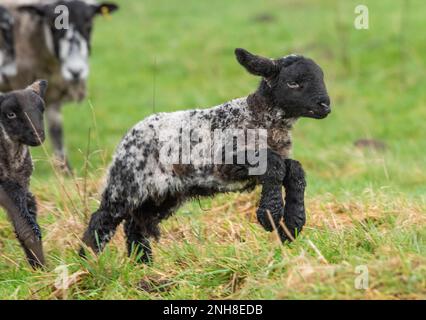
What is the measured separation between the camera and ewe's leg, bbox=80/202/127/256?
661 cm

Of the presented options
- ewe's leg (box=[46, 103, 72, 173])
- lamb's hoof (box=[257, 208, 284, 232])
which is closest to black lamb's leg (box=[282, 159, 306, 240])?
lamb's hoof (box=[257, 208, 284, 232])

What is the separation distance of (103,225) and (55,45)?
20.0 feet

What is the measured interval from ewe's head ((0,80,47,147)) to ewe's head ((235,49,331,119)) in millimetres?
1699

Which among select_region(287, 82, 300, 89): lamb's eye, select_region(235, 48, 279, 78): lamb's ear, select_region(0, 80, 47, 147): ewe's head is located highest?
select_region(235, 48, 279, 78): lamb's ear

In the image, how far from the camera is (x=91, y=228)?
6680 millimetres

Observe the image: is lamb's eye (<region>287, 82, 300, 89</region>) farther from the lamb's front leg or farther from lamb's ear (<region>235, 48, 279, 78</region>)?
the lamb's front leg

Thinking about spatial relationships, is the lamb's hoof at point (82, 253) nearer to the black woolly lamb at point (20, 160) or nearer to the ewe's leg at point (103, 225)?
the ewe's leg at point (103, 225)

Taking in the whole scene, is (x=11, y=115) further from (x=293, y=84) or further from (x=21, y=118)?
→ (x=293, y=84)

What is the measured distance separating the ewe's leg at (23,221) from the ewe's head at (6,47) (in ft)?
17.4

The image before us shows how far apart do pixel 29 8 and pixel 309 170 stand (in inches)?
183

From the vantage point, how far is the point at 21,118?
677cm

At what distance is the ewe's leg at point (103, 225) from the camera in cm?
661

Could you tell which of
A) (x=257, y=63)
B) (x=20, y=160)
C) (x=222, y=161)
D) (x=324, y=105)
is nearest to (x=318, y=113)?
(x=324, y=105)

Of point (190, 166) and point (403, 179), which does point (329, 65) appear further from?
point (190, 166)
